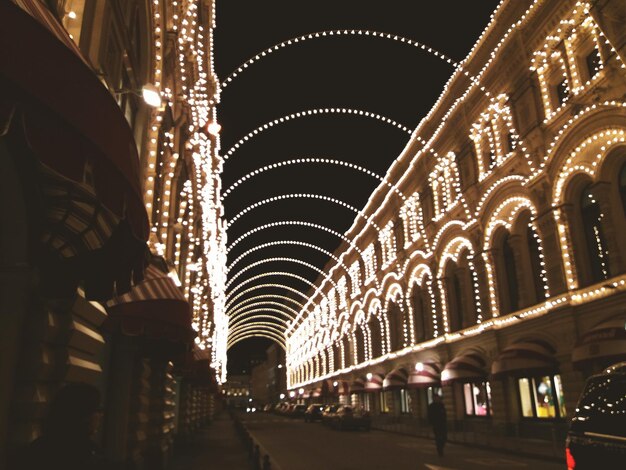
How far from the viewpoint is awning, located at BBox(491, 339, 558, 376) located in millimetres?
20469

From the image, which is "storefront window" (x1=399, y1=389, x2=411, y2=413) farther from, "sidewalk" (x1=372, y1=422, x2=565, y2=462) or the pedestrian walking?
the pedestrian walking

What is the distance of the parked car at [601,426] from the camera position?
6516mm

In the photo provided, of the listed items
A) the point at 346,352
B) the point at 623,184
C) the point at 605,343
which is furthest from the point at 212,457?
the point at 346,352

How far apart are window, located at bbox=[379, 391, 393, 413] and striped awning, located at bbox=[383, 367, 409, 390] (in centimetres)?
626

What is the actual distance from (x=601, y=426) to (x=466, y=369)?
64.9ft

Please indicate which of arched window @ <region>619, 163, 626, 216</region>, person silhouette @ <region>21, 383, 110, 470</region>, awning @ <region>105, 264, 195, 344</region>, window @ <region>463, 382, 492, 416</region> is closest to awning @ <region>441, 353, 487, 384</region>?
window @ <region>463, 382, 492, 416</region>

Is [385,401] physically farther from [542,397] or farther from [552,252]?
[552,252]

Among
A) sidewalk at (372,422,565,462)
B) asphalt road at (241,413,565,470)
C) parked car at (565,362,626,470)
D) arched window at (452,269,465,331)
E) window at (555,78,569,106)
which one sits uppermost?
window at (555,78,569,106)

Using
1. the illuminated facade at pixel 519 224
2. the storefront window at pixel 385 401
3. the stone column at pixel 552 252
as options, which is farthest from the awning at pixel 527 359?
the storefront window at pixel 385 401

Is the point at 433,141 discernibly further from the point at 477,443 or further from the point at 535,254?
the point at 477,443

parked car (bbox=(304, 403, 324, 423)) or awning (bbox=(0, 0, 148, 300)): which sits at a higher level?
awning (bbox=(0, 0, 148, 300))

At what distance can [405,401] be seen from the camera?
130 ft

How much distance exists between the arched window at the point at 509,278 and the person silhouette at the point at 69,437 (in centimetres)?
2375

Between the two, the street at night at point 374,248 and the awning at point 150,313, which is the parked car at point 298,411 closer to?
the street at night at point 374,248
